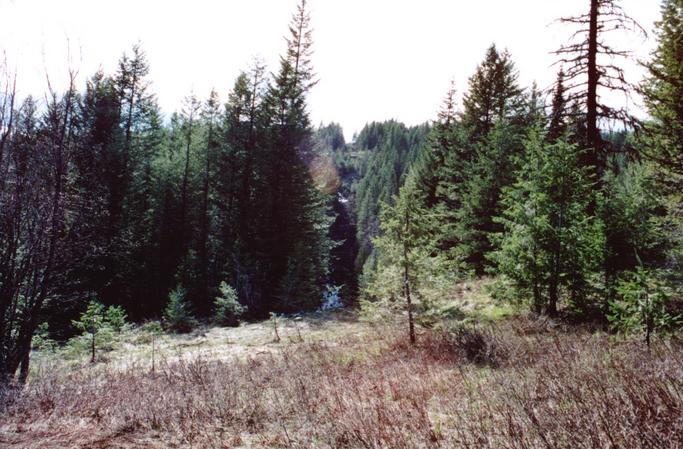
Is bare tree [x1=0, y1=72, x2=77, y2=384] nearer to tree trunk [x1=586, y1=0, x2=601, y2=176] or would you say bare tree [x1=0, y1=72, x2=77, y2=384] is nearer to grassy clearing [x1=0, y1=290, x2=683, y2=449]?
grassy clearing [x1=0, y1=290, x2=683, y2=449]

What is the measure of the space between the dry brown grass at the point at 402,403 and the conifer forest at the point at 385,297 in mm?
45

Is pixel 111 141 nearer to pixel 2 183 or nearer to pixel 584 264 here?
pixel 2 183

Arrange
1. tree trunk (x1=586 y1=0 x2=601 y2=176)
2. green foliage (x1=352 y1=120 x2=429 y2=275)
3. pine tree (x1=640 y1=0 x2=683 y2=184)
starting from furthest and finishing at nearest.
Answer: green foliage (x1=352 y1=120 x2=429 y2=275) < pine tree (x1=640 y1=0 x2=683 y2=184) < tree trunk (x1=586 y1=0 x2=601 y2=176)

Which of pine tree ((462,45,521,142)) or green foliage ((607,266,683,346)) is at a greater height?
pine tree ((462,45,521,142))

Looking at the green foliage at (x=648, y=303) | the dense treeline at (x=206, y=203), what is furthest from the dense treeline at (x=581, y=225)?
the dense treeline at (x=206, y=203)

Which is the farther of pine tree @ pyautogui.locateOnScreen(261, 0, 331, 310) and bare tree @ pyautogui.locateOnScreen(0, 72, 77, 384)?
pine tree @ pyautogui.locateOnScreen(261, 0, 331, 310)

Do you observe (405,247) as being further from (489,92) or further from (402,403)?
(489,92)

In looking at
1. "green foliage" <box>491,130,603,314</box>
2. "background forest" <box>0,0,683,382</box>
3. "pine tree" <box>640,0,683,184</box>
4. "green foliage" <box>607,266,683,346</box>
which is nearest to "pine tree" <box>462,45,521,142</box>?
"background forest" <box>0,0,683,382</box>

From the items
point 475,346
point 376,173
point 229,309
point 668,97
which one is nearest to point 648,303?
point 475,346

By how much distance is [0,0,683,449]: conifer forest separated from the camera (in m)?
4.67

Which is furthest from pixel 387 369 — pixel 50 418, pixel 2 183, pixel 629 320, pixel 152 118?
pixel 152 118

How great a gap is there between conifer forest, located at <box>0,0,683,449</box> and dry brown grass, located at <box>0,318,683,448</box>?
5 cm

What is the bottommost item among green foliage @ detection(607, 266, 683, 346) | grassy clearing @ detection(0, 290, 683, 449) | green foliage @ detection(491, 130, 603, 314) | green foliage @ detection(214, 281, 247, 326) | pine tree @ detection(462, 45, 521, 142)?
green foliage @ detection(214, 281, 247, 326)

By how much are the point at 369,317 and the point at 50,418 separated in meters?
7.18
